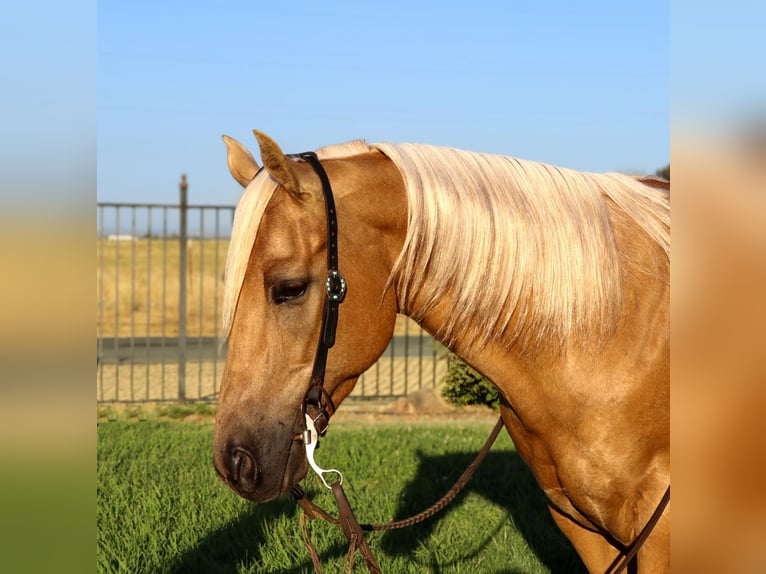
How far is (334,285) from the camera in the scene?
2125 millimetres

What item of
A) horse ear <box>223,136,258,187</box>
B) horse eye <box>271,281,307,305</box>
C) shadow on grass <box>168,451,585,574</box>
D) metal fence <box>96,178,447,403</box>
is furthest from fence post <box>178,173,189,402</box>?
horse eye <box>271,281,307,305</box>

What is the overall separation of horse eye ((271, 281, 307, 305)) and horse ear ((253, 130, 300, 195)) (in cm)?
26

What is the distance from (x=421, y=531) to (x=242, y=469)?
265 cm

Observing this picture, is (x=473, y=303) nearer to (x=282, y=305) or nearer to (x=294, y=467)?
(x=282, y=305)

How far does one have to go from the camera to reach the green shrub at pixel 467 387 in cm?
830

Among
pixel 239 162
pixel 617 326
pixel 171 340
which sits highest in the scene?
pixel 239 162

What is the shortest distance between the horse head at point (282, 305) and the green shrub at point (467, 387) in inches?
236

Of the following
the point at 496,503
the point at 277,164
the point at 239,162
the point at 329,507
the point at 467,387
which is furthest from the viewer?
the point at 467,387

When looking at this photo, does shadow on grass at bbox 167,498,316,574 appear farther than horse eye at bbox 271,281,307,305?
Yes

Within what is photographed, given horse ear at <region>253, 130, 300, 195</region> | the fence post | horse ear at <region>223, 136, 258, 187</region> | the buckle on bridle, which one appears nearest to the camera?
horse ear at <region>253, 130, 300, 195</region>

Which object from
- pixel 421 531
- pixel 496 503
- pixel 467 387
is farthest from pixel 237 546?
pixel 467 387

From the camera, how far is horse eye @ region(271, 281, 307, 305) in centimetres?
209

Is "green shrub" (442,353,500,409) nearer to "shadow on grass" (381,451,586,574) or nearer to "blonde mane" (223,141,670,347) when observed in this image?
"shadow on grass" (381,451,586,574)
